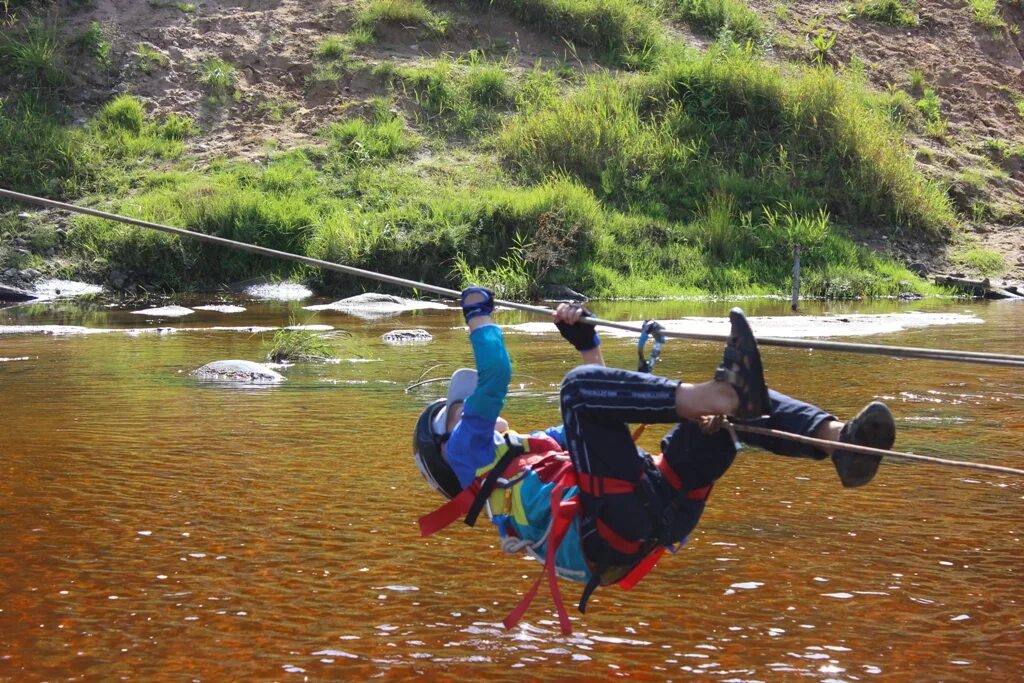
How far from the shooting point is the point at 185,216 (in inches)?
736

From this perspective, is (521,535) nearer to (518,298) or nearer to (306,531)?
(306,531)

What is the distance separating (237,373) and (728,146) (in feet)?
45.7

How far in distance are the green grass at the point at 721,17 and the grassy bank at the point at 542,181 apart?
6.92 ft

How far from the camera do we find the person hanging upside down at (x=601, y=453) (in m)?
4.29

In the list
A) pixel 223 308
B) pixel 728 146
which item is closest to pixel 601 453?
pixel 223 308

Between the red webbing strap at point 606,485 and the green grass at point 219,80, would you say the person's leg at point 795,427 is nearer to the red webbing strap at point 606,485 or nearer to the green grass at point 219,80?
the red webbing strap at point 606,485

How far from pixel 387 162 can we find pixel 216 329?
756cm

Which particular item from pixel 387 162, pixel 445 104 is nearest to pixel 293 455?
pixel 387 162

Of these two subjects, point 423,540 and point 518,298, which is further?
point 518,298

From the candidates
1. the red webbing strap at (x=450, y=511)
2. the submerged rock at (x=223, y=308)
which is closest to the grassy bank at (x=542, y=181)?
the submerged rock at (x=223, y=308)

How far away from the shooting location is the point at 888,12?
27.6m

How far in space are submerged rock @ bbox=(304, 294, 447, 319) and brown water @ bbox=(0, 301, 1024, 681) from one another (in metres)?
6.56

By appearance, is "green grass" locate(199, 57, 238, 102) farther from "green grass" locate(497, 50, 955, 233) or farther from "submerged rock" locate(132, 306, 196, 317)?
"submerged rock" locate(132, 306, 196, 317)

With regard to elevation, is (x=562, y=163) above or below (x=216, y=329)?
above
